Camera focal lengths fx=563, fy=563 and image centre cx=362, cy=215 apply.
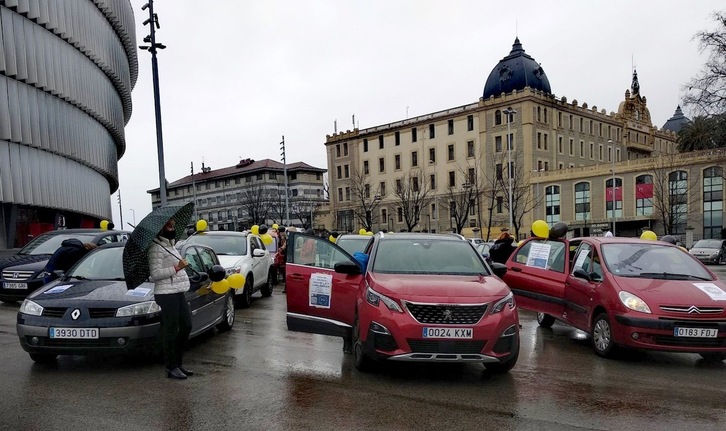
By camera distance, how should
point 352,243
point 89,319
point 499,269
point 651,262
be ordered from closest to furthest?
point 89,319 < point 499,269 < point 651,262 < point 352,243

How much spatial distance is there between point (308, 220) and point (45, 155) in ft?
205

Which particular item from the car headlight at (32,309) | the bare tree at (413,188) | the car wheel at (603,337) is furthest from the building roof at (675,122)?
the car headlight at (32,309)

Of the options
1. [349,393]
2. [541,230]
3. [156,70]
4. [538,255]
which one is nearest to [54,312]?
[349,393]

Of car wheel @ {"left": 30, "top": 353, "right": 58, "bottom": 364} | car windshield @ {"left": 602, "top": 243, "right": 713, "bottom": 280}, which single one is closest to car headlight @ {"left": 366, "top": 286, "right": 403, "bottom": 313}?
car windshield @ {"left": 602, "top": 243, "right": 713, "bottom": 280}

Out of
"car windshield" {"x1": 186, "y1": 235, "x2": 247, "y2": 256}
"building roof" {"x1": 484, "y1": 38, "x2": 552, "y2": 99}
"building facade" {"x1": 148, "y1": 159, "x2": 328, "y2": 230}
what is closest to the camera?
"car windshield" {"x1": 186, "y1": 235, "x2": 247, "y2": 256}

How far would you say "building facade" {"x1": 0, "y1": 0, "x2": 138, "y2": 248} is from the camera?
90.2 feet

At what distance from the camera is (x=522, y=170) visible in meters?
69.5

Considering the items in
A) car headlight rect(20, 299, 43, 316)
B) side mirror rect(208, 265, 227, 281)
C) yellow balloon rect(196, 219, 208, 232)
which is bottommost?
car headlight rect(20, 299, 43, 316)

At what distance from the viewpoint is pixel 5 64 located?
2684 centimetres

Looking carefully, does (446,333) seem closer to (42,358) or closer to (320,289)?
(320,289)

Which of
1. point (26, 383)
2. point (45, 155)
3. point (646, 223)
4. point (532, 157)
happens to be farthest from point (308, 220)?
point (26, 383)

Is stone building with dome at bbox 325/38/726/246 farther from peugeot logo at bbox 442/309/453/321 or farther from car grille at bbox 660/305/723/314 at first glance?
peugeot logo at bbox 442/309/453/321

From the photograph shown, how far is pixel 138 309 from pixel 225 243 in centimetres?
696

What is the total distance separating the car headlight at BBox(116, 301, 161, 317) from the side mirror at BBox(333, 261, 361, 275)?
2216 mm
